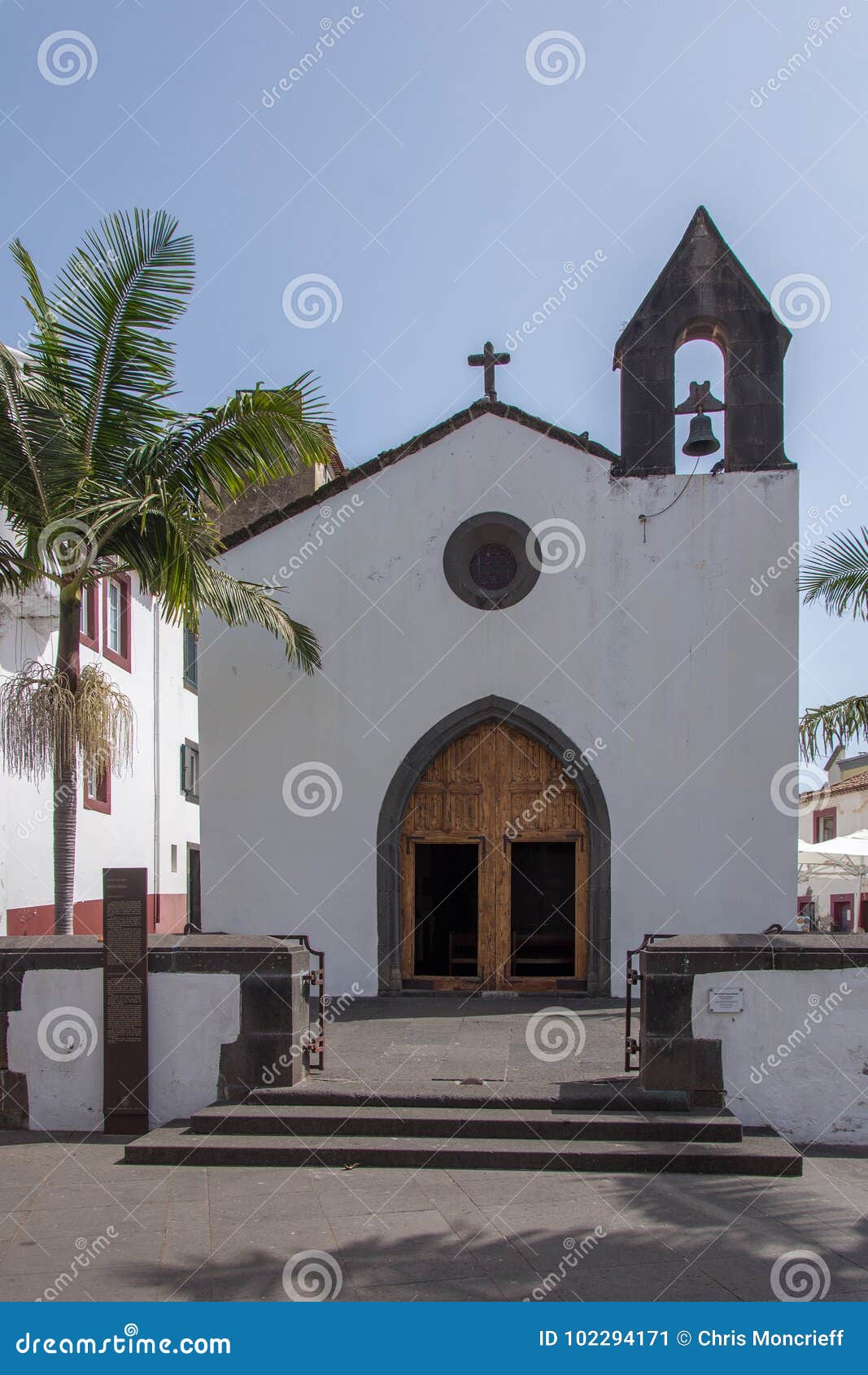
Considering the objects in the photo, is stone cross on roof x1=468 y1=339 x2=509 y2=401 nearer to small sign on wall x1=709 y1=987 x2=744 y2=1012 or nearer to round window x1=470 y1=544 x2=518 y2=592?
round window x1=470 y1=544 x2=518 y2=592

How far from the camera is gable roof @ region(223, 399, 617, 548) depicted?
12680 millimetres

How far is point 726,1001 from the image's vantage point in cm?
774

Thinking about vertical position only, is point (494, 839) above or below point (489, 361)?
below

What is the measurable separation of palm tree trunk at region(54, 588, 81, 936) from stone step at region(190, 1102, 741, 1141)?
2226 millimetres

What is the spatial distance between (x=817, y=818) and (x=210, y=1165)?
33998mm

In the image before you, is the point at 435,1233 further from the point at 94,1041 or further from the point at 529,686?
the point at 529,686

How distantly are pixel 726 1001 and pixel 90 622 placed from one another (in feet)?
44.0

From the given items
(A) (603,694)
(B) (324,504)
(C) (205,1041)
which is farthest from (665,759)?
(C) (205,1041)

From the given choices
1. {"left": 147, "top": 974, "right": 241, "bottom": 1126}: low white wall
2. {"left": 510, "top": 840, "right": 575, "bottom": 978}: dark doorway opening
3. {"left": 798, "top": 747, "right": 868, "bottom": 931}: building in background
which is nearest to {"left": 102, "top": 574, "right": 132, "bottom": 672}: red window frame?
{"left": 510, "top": 840, "right": 575, "bottom": 978}: dark doorway opening

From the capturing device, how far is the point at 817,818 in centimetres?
3791

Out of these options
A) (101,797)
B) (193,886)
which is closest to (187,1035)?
(101,797)

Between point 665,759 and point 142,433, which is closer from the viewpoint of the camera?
point 142,433

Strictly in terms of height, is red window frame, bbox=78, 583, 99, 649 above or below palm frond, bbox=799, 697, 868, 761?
above

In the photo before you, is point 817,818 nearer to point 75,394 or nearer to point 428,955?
point 428,955
